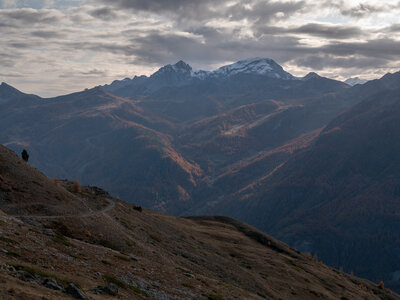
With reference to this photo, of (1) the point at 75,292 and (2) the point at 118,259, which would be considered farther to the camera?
(2) the point at 118,259

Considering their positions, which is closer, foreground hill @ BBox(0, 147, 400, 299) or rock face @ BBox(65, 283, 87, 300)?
rock face @ BBox(65, 283, 87, 300)

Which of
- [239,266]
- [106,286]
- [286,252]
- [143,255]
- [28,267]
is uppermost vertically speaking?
[28,267]

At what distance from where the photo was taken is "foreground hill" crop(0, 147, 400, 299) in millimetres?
30516

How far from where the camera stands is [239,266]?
73.4 metres

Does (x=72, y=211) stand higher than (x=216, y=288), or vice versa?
(x=72, y=211)

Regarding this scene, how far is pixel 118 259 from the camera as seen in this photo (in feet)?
143

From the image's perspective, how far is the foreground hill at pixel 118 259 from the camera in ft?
100

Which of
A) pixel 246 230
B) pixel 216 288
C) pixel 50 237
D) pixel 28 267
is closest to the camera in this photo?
pixel 28 267

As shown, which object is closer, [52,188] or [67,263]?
[67,263]

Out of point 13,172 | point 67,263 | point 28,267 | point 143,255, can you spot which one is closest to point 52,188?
point 13,172

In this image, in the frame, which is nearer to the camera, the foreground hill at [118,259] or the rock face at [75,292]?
the rock face at [75,292]

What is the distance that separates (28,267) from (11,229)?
Answer: 1054 centimetres

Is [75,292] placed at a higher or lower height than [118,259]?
higher

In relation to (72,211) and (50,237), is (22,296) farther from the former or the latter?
(72,211)
